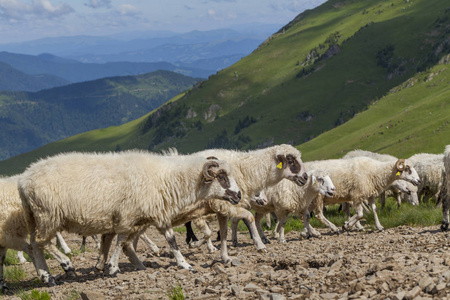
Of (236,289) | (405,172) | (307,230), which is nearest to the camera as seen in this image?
(236,289)

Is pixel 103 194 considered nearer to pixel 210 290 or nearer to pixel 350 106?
pixel 210 290

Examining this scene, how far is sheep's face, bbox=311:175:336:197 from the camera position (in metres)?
A: 17.7

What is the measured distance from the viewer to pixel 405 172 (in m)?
20.0

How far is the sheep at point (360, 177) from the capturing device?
19.0 m

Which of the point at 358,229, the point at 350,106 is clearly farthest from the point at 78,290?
the point at 350,106

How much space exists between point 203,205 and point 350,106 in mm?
184219

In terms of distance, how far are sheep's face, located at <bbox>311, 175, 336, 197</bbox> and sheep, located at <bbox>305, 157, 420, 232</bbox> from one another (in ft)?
2.90

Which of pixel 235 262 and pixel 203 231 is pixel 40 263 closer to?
pixel 203 231

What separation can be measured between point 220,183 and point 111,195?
104 inches

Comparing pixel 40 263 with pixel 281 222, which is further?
pixel 281 222

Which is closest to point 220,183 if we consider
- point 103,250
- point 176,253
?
point 176,253

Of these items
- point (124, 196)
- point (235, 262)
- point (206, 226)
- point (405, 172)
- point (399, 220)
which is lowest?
point (399, 220)

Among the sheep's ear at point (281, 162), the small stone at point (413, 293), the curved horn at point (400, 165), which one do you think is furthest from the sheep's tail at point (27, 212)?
the curved horn at point (400, 165)

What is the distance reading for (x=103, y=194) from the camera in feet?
39.2
